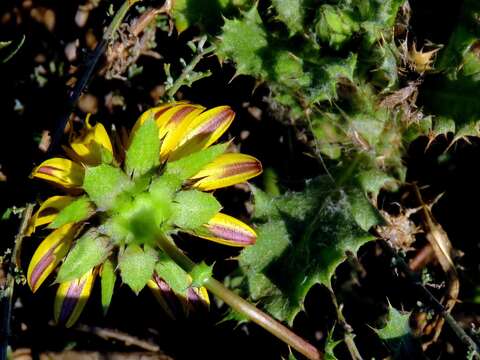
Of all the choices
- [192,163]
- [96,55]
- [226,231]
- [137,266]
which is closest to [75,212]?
[137,266]

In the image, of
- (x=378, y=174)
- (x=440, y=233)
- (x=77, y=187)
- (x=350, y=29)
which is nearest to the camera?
(x=77, y=187)

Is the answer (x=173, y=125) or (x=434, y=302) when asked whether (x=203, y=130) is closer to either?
(x=173, y=125)

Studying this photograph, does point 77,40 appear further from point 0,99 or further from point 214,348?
point 214,348

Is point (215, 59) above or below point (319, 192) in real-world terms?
above

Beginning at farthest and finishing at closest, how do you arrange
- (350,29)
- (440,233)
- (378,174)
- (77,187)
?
(440,233)
(378,174)
(350,29)
(77,187)

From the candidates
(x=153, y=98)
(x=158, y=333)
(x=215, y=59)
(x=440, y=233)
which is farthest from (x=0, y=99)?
(x=440, y=233)

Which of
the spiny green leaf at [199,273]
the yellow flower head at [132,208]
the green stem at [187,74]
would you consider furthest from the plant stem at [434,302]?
the spiny green leaf at [199,273]
